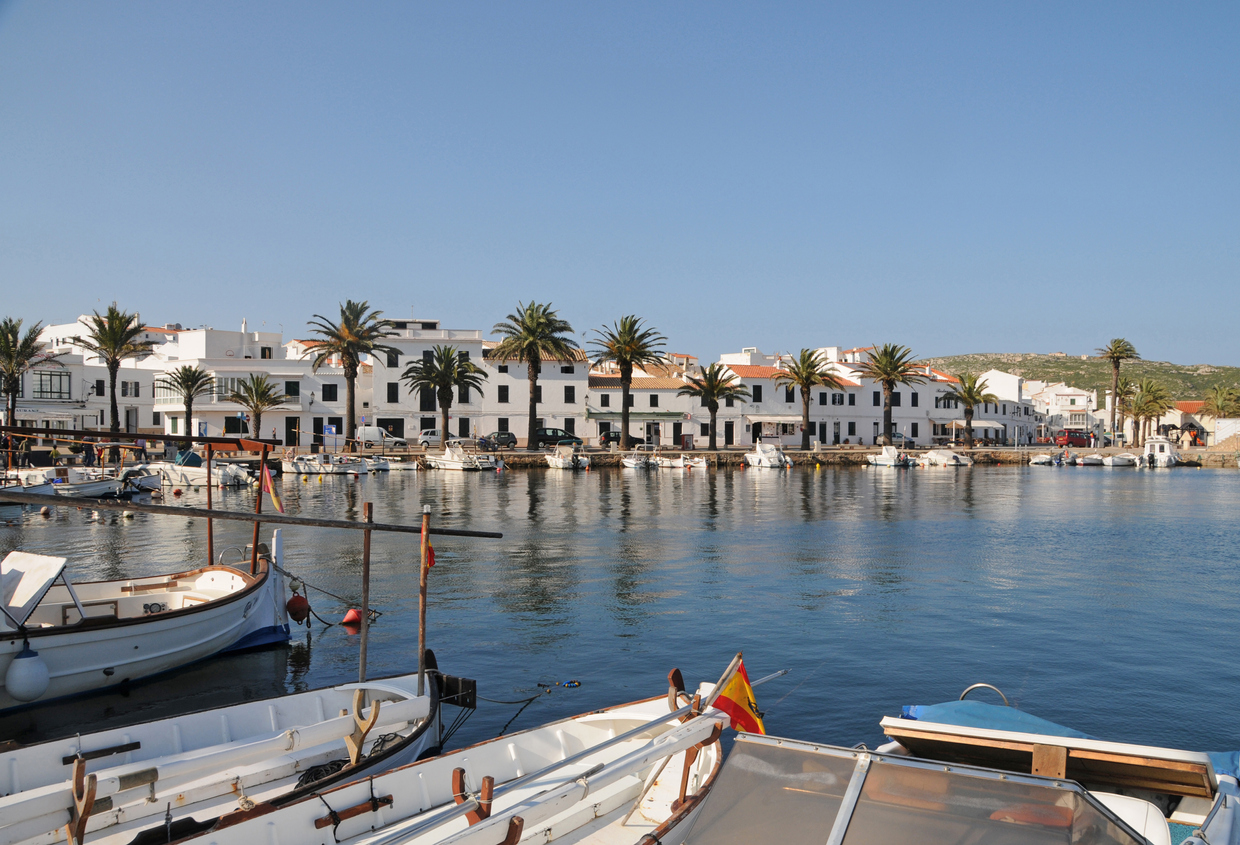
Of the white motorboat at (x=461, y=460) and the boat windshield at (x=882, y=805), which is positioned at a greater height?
the boat windshield at (x=882, y=805)

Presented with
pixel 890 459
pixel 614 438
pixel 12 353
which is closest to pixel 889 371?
pixel 890 459

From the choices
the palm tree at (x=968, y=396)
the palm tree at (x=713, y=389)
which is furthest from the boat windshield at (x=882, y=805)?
the palm tree at (x=968, y=396)

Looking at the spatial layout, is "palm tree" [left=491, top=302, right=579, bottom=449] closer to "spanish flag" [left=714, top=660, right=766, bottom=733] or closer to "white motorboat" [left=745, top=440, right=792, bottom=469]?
"white motorboat" [left=745, top=440, right=792, bottom=469]

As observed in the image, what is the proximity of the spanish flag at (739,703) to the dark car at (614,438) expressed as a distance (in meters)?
67.5

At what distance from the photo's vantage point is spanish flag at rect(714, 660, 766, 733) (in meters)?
9.32

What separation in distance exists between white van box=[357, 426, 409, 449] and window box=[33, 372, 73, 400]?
2515 cm

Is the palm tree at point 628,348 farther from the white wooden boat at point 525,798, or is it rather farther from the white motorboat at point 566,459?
the white wooden boat at point 525,798

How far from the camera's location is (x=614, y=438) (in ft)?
258

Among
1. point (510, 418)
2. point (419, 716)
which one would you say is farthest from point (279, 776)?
point (510, 418)

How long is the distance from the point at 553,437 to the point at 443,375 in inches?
469

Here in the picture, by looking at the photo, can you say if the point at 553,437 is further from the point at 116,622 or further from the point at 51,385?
the point at 116,622

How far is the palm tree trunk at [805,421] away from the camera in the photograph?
78.1m

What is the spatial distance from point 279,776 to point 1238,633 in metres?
17.9

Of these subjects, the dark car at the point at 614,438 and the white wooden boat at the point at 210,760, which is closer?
the white wooden boat at the point at 210,760
